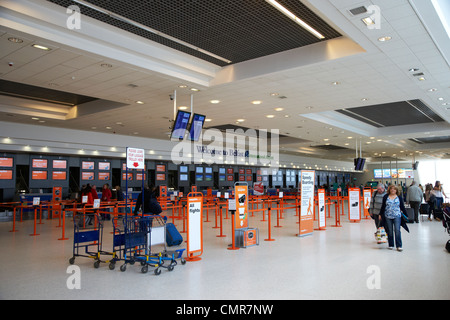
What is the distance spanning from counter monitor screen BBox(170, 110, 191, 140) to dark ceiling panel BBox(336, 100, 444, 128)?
26.6 ft

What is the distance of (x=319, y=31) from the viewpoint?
6.53 metres

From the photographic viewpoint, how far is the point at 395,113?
578 inches

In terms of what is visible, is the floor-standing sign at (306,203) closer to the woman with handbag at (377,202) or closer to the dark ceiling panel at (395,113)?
the woman with handbag at (377,202)

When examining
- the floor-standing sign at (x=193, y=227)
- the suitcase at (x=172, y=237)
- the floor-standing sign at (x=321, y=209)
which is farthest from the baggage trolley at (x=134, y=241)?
the floor-standing sign at (x=321, y=209)

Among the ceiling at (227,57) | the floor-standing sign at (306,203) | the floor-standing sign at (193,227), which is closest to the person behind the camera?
the ceiling at (227,57)

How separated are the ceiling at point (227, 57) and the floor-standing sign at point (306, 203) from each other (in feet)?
7.79

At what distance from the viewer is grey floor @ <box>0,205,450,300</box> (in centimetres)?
461

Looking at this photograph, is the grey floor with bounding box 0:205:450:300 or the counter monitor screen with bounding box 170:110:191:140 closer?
the grey floor with bounding box 0:205:450:300

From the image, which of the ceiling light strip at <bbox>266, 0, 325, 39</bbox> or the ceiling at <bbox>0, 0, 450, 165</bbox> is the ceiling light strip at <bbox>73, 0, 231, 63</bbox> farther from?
the ceiling light strip at <bbox>266, 0, 325, 39</bbox>

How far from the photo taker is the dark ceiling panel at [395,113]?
1328 cm

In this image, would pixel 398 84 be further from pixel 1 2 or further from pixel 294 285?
pixel 1 2

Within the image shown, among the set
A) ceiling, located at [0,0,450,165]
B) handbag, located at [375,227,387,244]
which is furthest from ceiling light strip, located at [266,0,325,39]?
handbag, located at [375,227,387,244]

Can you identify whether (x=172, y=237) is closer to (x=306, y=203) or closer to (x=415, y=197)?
(x=306, y=203)

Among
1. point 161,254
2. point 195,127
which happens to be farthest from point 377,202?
point 161,254
